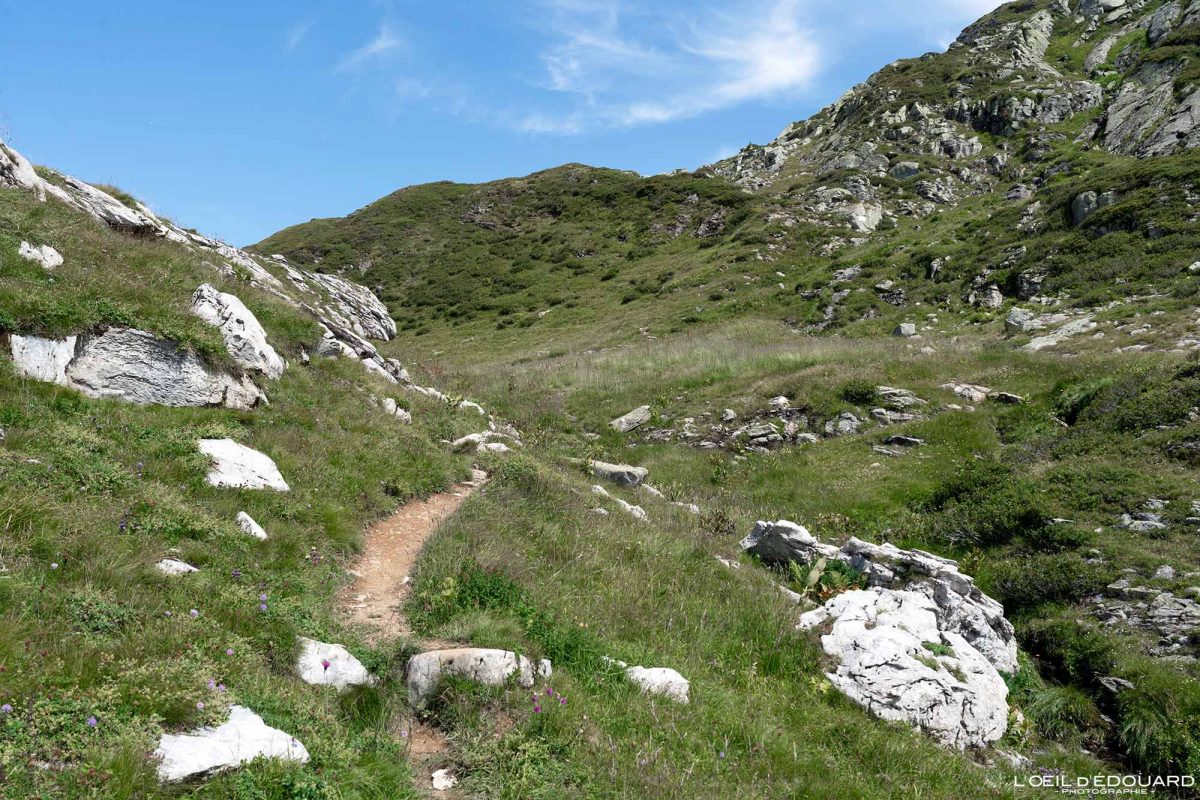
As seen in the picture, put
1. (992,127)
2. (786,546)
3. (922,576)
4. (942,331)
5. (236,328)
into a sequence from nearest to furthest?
(922,576) < (786,546) < (236,328) < (942,331) < (992,127)

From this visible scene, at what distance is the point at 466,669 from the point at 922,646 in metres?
5.64

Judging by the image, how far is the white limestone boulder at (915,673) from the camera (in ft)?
21.8

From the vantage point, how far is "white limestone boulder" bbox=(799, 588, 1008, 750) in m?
6.66

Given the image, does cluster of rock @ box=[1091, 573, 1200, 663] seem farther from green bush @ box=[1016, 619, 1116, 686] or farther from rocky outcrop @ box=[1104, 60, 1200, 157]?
rocky outcrop @ box=[1104, 60, 1200, 157]

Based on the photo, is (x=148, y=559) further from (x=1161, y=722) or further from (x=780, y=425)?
(x=780, y=425)

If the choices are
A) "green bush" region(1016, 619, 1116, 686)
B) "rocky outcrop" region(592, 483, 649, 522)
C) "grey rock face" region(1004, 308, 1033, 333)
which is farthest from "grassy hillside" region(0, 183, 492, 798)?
"grey rock face" region(1004, 308, 1033, 333)

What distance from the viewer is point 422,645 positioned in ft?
19.5

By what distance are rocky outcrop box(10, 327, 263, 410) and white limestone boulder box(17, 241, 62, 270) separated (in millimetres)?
1863

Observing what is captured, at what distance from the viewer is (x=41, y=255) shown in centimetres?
974

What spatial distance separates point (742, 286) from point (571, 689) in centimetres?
4384

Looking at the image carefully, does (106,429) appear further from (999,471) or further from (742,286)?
(742,286)

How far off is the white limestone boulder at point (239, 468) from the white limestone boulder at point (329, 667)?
350cm

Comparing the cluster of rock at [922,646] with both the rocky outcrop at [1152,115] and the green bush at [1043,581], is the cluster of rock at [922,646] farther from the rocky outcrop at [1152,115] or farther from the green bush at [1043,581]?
the rocky outcrop at [1152,115]

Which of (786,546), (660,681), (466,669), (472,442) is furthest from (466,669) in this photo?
(472,442)
